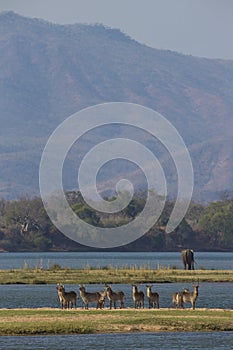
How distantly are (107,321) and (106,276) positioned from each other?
2858cm

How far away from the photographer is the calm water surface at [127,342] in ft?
110

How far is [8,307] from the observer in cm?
4575

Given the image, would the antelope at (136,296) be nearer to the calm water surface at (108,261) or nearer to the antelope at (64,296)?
the antelope at (64,296)

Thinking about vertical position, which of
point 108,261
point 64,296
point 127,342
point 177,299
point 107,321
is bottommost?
point 127,342

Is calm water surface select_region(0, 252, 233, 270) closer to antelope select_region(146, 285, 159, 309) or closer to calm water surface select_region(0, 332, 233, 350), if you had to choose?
antelope select_region(146, 285, 159, 309)

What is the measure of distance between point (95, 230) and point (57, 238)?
17.6 feet

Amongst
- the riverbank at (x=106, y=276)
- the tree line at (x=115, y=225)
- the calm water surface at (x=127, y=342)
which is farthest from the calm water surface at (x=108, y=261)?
the calm water surface at (x=127, y=342)

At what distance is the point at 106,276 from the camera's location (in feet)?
218

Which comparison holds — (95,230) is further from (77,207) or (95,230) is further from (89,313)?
(89,313)

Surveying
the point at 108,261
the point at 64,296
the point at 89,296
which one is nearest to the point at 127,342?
the point at 89,296

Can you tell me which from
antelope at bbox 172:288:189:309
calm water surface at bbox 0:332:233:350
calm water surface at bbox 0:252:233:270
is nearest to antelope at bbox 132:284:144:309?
antelope at bbox 172:288:189:309

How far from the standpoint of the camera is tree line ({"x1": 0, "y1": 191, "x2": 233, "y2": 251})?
149 meters

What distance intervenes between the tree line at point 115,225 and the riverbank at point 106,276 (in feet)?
250

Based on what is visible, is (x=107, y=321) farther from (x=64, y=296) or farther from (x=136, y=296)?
(x=64, y=296)
